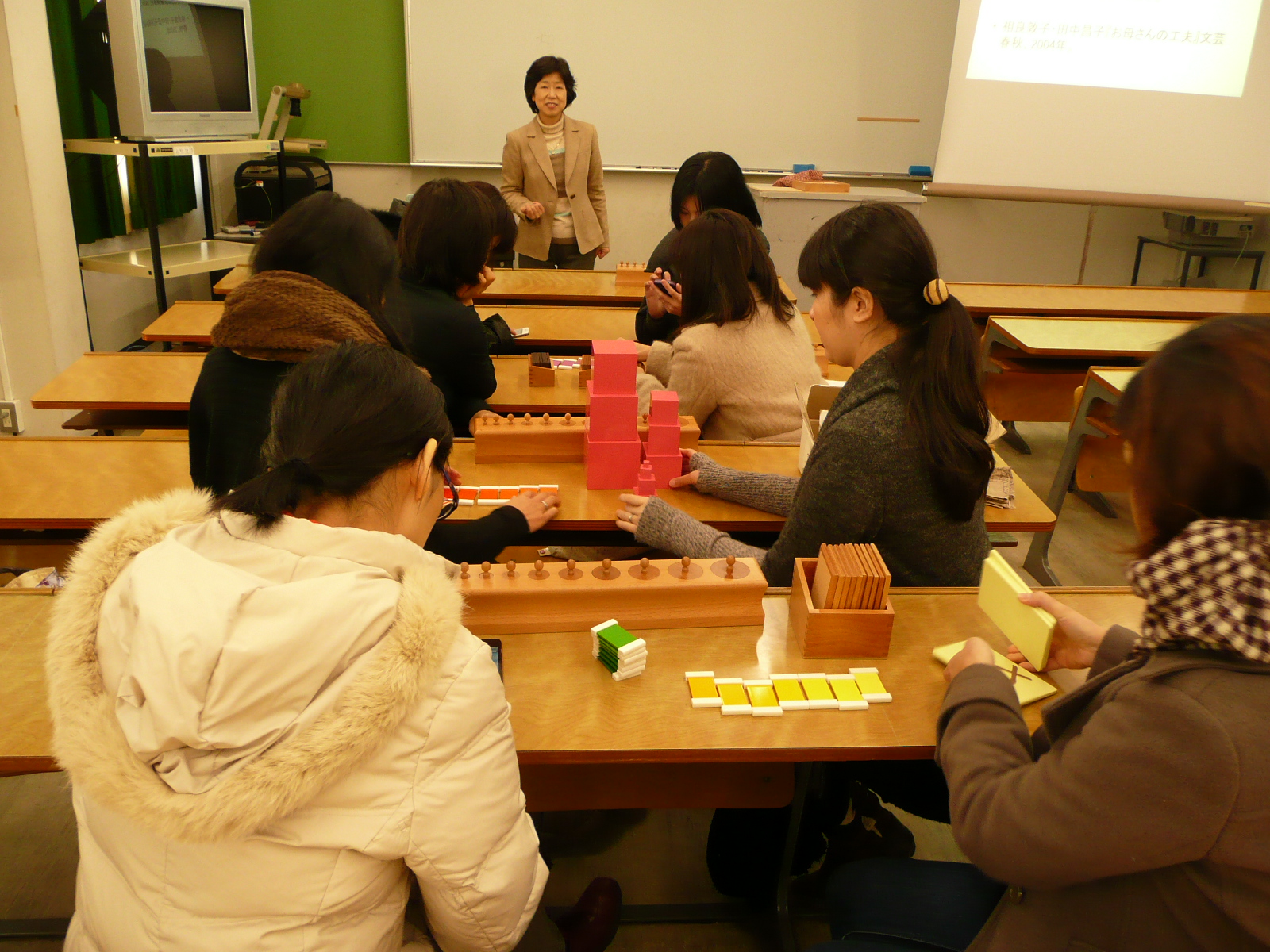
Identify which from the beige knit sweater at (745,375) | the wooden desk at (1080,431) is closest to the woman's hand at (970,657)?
the beige knit sweater at (745,375)

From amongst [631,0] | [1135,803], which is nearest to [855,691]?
[1135,803]

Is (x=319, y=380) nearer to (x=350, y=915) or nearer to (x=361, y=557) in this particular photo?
(x=361, y=557)

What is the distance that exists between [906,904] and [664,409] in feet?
3.81

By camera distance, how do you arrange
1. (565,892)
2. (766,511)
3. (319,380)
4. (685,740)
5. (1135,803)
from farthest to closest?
(766,511), (565,892), (685,740), (319,380), (1135,803)

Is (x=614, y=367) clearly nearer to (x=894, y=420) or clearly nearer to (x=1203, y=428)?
(x=894, y=420)

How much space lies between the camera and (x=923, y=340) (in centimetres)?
162

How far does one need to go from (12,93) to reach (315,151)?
2.42 metres

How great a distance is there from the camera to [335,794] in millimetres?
878

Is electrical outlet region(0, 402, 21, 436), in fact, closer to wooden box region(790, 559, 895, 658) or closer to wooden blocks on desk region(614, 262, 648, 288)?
wooden blocks on desk region(614, 262, 648, 288)

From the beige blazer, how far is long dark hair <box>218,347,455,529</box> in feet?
13.1

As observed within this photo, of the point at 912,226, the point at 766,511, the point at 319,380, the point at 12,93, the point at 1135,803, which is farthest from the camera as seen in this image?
the point at 12,93

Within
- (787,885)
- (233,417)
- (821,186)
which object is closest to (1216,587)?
(787,885)

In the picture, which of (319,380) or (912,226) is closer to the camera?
(319,380)

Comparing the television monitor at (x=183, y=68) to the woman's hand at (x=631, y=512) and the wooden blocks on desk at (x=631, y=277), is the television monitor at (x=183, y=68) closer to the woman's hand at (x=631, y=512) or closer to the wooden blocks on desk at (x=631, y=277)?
the wooden blocks on desk at (x=631, y=277)
